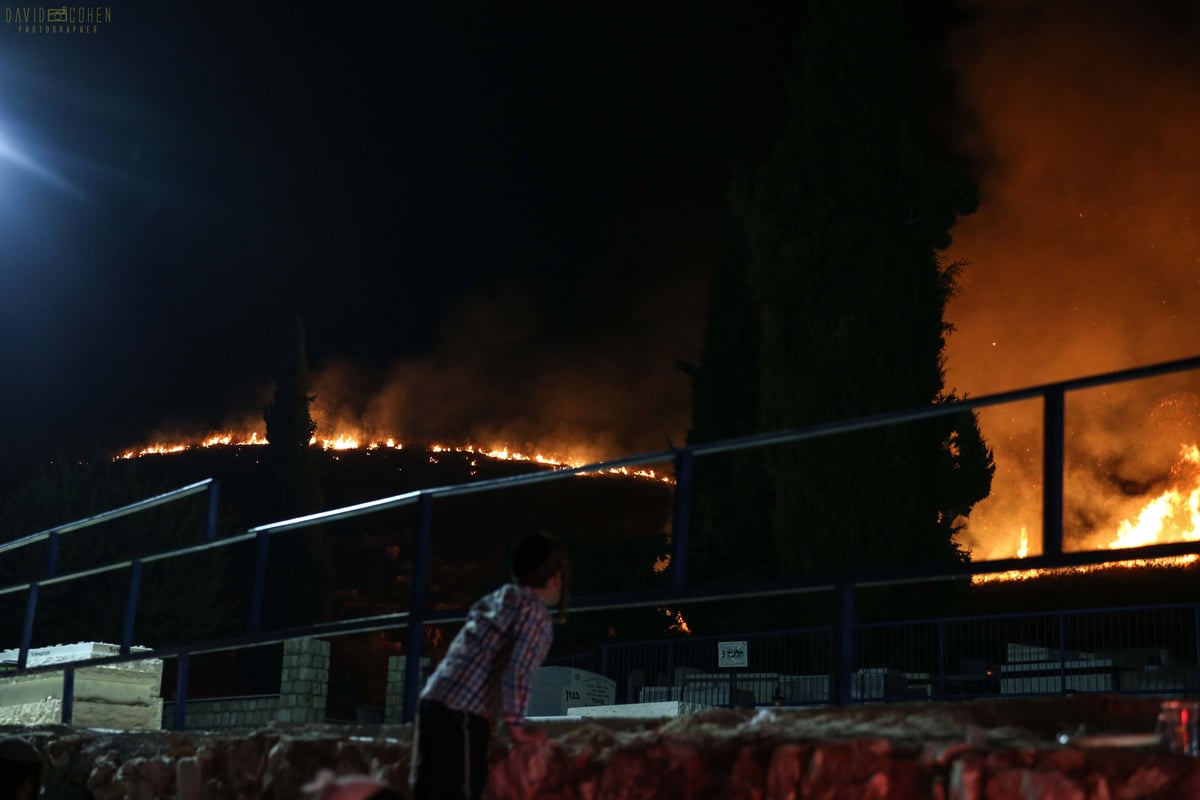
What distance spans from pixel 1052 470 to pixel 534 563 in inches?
78.6

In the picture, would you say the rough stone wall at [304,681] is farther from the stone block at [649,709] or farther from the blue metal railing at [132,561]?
the blue metal railing at [132,561]

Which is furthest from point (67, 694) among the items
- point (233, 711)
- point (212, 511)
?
point (233, 711)

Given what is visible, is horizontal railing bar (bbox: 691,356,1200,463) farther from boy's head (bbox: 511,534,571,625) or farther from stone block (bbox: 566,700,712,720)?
stone block (bbox: 566,700,712,720)

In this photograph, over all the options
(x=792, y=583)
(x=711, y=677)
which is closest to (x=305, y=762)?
(x=792, y=583)

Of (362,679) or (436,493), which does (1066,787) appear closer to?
(436,493)

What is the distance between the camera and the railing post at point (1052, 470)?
519 centimetres

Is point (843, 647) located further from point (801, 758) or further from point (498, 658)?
point (498, 658)

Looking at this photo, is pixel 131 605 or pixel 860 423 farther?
pixel 131 605

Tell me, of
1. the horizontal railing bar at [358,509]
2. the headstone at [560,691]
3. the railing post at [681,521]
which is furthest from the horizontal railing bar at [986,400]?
the headstone at [560,691]

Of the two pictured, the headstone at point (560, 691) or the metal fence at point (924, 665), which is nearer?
the metal fence at point (924, 665)

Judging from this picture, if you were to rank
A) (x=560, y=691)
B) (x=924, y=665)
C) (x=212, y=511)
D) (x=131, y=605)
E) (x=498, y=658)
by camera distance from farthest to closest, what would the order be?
(x=924, y=665), (x=560, y=691), (x=131, y=605), (x=212, y=511), (x=498, y=658)

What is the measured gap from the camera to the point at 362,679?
45.9 meters

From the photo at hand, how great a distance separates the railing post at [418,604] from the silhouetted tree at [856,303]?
1703cm

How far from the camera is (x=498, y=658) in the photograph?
4.95m
